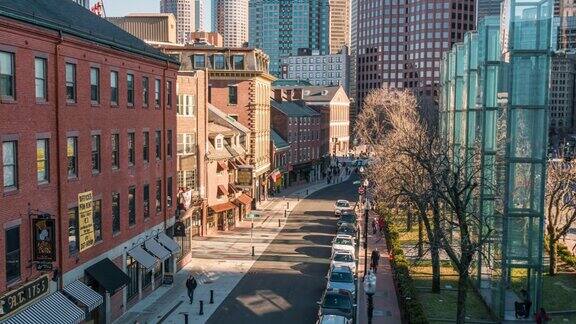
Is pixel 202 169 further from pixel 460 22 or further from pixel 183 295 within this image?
pixel 460 22

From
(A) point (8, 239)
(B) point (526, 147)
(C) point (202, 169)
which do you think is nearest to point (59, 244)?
(A) point (8, 239)

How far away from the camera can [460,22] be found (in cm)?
16975

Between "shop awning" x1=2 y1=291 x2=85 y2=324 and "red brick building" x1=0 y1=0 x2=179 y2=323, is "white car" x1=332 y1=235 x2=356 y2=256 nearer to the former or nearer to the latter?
"red brick building" x1=0 y1=0 x2=179 y2=323

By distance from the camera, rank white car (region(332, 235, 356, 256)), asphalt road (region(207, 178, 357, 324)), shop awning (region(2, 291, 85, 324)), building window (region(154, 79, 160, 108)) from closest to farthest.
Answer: shop awning (region(2, 291, 85, 324)) → asphalt road (region(207, 178, 357, 324)) → building window (region(154, 79, 160, 108)) → white car (region(332, 235, 356, 256))

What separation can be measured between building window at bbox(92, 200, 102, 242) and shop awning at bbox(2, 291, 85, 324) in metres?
4.30

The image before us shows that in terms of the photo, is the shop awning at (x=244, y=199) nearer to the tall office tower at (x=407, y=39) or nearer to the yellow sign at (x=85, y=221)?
the yellow sign at (x=85, y=221)

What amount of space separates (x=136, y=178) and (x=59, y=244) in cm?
859

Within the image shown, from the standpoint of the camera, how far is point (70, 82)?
2444 centimetres

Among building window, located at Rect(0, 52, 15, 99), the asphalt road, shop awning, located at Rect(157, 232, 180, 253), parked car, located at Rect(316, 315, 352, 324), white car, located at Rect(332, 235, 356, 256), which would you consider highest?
building window, located at Rect(0, 52, 15, 99)

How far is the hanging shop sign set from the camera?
2117cm

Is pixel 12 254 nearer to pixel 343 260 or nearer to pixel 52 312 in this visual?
pixel 52 312

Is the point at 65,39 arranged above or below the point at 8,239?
above

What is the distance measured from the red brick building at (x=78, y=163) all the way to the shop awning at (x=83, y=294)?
82 mm

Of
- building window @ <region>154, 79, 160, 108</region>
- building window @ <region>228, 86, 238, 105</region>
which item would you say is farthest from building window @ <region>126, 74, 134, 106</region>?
building window @ <region>228, 86, 238, 105</region>
